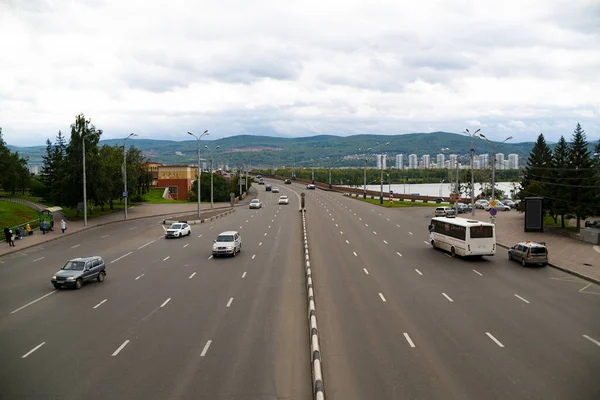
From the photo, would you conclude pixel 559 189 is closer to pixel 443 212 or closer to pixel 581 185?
pixel 581 185

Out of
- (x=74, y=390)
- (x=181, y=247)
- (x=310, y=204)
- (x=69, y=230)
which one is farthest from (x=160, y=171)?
(x=74, y=390)

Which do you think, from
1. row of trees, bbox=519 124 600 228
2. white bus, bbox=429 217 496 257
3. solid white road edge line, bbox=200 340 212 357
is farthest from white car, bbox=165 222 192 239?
row of trees, bbox=519 124 600 228

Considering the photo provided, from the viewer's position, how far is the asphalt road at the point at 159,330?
12188mm

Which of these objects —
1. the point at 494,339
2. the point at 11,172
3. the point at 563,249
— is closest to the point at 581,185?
the point at 563,249

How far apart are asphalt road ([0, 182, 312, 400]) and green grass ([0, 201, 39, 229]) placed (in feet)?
60.4

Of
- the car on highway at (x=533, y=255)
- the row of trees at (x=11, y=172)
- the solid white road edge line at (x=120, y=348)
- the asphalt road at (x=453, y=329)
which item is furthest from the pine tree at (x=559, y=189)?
the row of trees at (x=11, y=172)

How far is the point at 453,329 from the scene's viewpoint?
16609 mm

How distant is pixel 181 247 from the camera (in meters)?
37.5

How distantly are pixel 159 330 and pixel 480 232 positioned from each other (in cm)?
2091

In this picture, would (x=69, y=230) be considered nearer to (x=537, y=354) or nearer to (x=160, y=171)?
(x=537, y=354)

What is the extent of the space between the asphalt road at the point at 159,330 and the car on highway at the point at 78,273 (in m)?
0.45

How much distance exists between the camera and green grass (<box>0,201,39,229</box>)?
48.5 metres

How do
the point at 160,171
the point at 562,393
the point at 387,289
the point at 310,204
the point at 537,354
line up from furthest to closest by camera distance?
the point at 160,171 → the point at 310,204 → the point at 387,289 → the point at 537,354 → the point at 562,393

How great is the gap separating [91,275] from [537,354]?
63.9 feet
